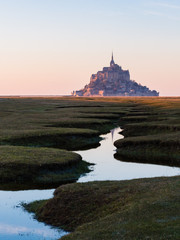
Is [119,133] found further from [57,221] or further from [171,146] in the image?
[57,221]

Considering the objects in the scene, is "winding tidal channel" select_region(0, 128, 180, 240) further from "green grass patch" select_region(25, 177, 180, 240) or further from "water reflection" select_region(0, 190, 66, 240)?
"green grass patch" select_region(25, 177, 180, 240)

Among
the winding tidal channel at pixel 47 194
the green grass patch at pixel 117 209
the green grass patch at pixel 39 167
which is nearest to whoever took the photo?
the green grass patch at pixel 117 209

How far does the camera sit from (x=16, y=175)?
3481 centimetres

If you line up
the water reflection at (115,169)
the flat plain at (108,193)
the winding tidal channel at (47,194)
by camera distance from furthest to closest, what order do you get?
1. the water reflection at (115,169)
2. the winding tidal channel at (47,194)
3. the flat plain at (108,193)

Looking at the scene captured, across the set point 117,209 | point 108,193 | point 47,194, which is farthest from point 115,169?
point 117,209

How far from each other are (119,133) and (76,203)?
46610 millimetres

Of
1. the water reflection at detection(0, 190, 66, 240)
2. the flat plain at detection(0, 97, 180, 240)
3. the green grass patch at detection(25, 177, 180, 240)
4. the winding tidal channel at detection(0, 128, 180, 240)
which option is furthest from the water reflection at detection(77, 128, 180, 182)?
the water reflection at detection(0, 190, 66, 240)

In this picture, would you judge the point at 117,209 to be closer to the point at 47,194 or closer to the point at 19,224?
the point at 19,224

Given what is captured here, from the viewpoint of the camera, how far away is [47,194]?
101ft

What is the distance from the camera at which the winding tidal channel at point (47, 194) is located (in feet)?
72.2

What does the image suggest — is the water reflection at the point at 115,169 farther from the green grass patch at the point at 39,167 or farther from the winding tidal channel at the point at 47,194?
the green grass patch at the point at 39,167

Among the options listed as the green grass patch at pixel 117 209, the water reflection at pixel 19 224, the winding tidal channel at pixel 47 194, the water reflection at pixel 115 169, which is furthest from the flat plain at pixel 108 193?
the water reflection at pixel 115 169

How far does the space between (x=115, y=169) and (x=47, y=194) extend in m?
10.9

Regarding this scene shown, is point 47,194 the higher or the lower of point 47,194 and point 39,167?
the lower
